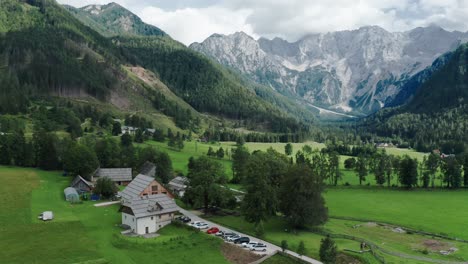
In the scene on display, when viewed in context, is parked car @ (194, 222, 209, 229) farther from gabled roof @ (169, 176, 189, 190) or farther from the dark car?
gabled roof @ (169, 176, 189, 190)

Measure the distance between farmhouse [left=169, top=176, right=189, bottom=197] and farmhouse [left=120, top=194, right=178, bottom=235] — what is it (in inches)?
1253

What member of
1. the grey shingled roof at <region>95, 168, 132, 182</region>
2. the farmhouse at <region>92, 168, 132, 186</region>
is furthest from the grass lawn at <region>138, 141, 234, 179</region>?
the farmhouse at <region>92, 168, 132, 186</region>

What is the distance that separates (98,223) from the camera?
74562mm

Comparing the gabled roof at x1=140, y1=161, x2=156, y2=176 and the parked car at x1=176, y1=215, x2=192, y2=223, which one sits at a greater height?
the gabled roof at x1=140, y1=161, x2=156, y2=176

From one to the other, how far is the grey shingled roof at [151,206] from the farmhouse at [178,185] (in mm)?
30714

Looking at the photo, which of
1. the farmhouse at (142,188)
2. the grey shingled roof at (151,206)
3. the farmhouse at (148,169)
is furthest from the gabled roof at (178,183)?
the grey shingled roof at (151,206)

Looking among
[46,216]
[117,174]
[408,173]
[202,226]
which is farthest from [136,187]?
[408,173]

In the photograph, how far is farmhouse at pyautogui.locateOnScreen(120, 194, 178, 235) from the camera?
7118 centimetres

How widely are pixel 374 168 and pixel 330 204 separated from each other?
4577 cm

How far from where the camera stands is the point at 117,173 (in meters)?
118

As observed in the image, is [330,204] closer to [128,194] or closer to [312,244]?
[312,244]

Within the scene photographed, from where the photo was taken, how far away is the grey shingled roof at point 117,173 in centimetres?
11583

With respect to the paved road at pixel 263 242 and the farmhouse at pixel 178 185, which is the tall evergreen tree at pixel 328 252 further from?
the farmhouse at pixel 178 185

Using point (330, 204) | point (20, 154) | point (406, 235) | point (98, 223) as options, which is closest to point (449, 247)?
point (406, 235)
